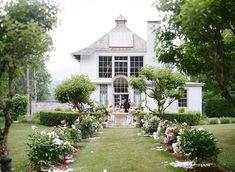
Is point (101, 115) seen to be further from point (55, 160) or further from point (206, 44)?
point (206, 44)

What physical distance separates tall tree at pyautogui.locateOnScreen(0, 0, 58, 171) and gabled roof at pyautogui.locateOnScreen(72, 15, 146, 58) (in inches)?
1191

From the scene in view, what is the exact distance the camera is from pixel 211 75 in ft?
39.5

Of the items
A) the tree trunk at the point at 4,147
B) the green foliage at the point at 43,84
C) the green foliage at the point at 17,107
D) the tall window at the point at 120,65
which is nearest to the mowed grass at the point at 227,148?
the tree trunk at the point at 4,147

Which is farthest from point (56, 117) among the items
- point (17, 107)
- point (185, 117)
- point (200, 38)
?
point (200, 38)

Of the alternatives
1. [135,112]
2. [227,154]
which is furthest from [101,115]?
[227,154]

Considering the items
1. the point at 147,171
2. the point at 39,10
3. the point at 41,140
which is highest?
the point at 39,10

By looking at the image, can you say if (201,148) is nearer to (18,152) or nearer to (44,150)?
(44,150)

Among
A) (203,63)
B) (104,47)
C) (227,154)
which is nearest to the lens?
(203,63)

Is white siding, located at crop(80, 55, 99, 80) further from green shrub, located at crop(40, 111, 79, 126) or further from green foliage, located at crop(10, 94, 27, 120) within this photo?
green shrub, located at crop(40, 111, 79, 126)

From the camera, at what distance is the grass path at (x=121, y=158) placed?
12.5 m

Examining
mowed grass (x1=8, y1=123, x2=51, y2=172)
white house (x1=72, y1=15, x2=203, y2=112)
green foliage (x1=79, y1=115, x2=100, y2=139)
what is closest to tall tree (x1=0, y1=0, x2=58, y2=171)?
mowed grass (x1=8, y1=123, x2=51, y2=172)

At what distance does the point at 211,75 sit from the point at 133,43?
96.3 ft

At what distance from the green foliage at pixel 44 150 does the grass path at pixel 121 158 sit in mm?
680

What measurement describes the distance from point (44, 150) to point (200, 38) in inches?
211
